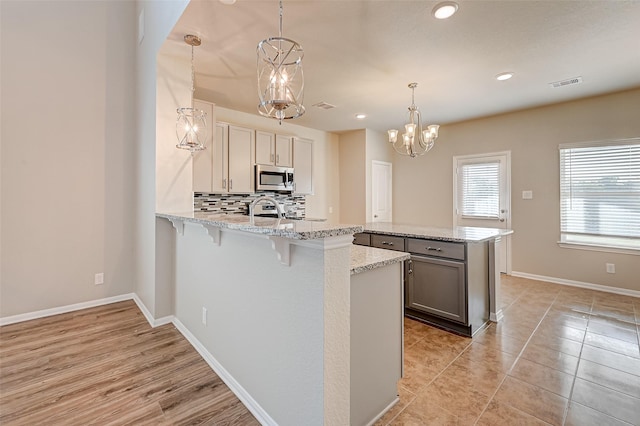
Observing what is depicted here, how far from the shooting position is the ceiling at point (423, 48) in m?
2.08

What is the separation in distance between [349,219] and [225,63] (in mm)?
3781

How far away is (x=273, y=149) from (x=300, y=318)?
12.2 ft

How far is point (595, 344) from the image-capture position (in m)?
2.46

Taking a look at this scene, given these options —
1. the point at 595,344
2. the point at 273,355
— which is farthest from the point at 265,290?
the point at 595,344

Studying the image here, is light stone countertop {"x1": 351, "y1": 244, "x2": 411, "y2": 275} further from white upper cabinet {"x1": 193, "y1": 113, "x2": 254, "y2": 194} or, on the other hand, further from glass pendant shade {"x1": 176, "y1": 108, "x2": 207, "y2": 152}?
white upper cabinet {"x1": 193, "y1": 113, "x2": 254, "y2": 194}

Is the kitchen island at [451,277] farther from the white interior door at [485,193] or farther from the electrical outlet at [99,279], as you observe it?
the electrical outlet at [99,279]

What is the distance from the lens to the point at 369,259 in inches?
63.8

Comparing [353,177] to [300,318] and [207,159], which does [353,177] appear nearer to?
[207,159]

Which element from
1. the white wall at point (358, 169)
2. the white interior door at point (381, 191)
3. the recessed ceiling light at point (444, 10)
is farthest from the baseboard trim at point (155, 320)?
the white interior door at point (381, 191)

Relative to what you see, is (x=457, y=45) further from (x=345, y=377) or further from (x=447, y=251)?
Answer: (x=345, y=377)

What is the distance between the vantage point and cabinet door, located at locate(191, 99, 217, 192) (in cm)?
373

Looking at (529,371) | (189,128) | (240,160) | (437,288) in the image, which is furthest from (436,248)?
(240,160)

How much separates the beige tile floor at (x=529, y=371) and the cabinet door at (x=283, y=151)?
311cm

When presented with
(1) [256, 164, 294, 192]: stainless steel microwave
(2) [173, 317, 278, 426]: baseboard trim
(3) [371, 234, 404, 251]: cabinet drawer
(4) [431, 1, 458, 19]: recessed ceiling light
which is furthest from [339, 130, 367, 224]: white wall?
(2) [173, 317, 278, 426]: baseboard trim
